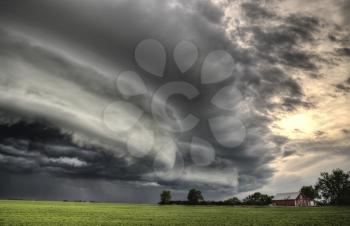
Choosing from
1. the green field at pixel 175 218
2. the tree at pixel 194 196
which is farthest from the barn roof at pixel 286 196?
the green field at pixel 175 218

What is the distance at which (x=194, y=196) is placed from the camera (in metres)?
189

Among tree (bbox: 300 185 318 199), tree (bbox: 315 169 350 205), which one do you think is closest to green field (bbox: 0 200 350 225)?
tree (bbox: 315 169 350 205)

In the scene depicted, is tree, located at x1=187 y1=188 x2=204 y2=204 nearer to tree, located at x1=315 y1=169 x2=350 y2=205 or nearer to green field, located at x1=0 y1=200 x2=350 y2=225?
tree, located at x1=315 y1=169 x2=350 y2=205

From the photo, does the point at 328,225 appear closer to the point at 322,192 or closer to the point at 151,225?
the point at 151,225

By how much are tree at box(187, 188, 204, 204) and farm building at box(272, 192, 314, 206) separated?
44.3m

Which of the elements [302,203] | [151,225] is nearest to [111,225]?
[151,225]

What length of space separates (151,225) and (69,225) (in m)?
8.58

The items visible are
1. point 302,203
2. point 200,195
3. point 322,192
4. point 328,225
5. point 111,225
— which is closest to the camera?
point 328,225

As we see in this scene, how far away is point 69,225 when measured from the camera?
103 ft

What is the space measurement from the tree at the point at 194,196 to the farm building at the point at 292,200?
44.3 metres

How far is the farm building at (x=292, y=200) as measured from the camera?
160000 mm

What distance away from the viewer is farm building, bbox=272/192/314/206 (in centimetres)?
Result: 16000

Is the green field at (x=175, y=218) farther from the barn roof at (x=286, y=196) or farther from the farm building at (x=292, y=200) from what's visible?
the barn roof at (x=286, y=196)

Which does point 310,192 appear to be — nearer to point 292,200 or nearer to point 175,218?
point 292,200
